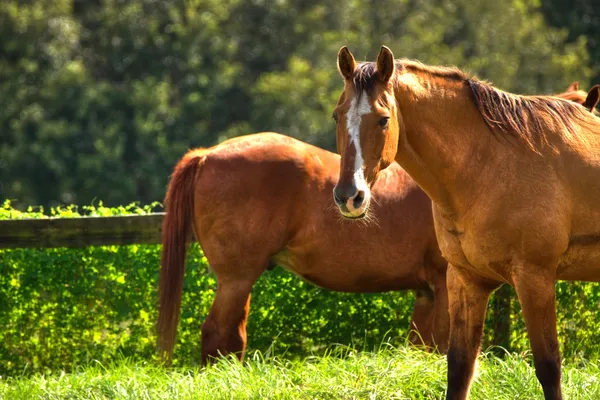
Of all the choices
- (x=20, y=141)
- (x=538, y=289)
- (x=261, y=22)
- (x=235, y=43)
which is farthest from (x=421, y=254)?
(x=261, y=22)

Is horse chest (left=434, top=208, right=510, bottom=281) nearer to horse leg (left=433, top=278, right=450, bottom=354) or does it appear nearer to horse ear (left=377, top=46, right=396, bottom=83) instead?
horse ear (left=377, top=46, right=396, bottom=83)

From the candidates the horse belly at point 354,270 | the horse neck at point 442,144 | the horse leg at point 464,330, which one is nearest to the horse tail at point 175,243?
the horse belly at point 354,270

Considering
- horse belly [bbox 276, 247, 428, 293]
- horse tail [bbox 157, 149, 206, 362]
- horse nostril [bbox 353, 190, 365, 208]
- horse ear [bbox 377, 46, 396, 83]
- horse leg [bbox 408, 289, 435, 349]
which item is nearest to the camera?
horse nostril [bbox 353, 190, 365, 208]

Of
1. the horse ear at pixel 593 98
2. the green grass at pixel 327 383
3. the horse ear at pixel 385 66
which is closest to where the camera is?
the horse ear at pixel 385 66

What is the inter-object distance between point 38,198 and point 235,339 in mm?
19682

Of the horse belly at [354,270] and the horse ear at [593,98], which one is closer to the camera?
the horse ear at [593,98]

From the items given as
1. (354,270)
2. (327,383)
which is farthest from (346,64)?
(354,270)

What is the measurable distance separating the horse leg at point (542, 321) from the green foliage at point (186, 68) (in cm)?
2051

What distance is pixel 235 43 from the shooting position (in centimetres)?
2762

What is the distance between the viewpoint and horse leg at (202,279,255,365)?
6.60 metres

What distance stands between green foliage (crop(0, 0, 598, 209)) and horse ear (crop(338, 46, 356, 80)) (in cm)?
2023

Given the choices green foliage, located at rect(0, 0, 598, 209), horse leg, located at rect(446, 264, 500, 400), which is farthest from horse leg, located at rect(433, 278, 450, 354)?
green foliage, located at rect(0, 0, 598, 209)

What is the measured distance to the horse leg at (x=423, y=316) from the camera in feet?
22.9

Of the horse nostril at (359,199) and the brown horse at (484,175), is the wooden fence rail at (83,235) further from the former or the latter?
the horse nostril at (359,199)
